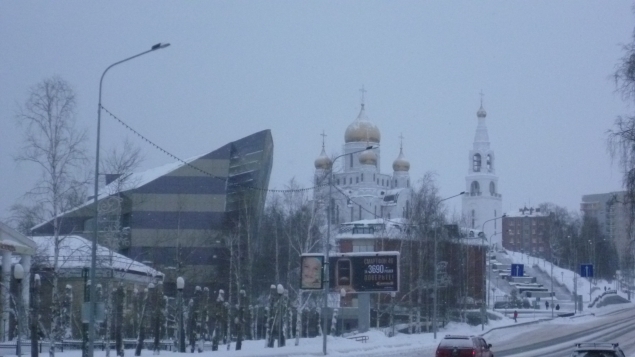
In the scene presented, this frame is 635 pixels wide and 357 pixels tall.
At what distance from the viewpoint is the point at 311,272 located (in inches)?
1724

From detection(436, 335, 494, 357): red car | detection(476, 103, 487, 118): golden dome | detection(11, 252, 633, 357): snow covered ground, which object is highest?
detection(476, 103, 487, 118): golden dome

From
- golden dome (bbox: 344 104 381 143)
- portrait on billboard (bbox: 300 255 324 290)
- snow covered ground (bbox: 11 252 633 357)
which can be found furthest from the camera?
golden dome (bbox: 344 104 381 143)

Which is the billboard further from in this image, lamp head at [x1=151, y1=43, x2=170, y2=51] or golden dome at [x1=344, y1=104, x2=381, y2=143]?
golden dome at [x1=344, y1=104, x2=381, y2=143]

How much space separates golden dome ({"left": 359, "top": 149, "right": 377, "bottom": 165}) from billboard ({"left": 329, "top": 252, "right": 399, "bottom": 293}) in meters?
82.8

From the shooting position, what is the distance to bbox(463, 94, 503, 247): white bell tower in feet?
475

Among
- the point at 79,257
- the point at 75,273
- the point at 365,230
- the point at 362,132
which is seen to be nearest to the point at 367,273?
the point at 75,273

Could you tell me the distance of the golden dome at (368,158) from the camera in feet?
440

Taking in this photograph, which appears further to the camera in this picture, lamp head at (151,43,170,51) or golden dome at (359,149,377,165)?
golden dome at (359,149,377,165)

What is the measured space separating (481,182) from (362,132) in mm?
26901

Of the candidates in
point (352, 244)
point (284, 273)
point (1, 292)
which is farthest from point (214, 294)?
point (1, 292)

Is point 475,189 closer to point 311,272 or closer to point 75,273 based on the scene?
point 311,272

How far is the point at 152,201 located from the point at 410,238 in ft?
66.8

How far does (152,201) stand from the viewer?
71.9 meters

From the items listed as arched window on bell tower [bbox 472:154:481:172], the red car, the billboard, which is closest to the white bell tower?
arched window on bell tower [bbox 472:154:481:172]
